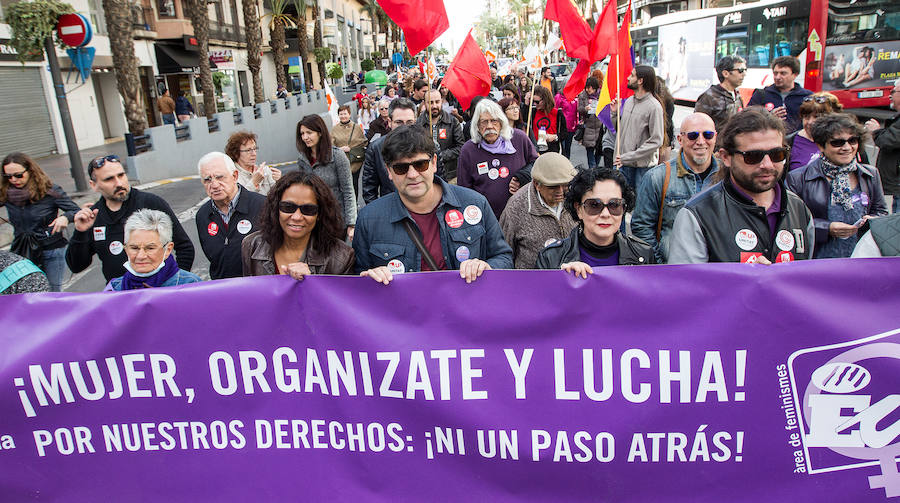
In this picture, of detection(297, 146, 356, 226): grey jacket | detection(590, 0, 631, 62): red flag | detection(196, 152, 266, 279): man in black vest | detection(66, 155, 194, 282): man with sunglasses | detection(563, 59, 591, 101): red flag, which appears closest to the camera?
detection(196, 152, 266, 279): man in black vest

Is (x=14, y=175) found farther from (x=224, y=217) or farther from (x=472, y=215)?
(x=472, y=215)

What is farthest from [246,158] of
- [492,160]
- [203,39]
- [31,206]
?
[203,39]

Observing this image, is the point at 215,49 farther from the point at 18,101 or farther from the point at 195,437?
the point at 195,437

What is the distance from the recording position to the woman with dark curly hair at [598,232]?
9.62 ft

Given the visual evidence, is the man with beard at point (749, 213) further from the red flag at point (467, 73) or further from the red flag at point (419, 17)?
the red flag at point (467, 73)

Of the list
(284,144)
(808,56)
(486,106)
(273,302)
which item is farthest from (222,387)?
(284,144)

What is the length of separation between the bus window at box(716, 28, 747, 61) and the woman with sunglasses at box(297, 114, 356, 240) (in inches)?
637

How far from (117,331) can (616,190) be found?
226cm

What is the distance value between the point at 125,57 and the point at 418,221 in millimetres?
13897

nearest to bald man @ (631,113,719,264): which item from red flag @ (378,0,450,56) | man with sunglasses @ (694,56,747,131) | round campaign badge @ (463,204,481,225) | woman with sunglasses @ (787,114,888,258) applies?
woman with sunglasses @ (787,114,888,258)

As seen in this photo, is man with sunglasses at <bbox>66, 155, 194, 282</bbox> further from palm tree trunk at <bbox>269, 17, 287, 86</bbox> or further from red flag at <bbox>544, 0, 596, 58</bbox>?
palm tree trunk at <bbox>269, 17, 287, 86</bbox>

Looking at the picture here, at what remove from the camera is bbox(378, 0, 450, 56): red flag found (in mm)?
6352

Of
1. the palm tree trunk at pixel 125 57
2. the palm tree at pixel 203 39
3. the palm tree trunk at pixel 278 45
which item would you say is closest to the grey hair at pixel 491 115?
the palm tree trunk at pixel 125 57

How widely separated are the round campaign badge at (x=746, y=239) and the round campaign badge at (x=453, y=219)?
127 cm
